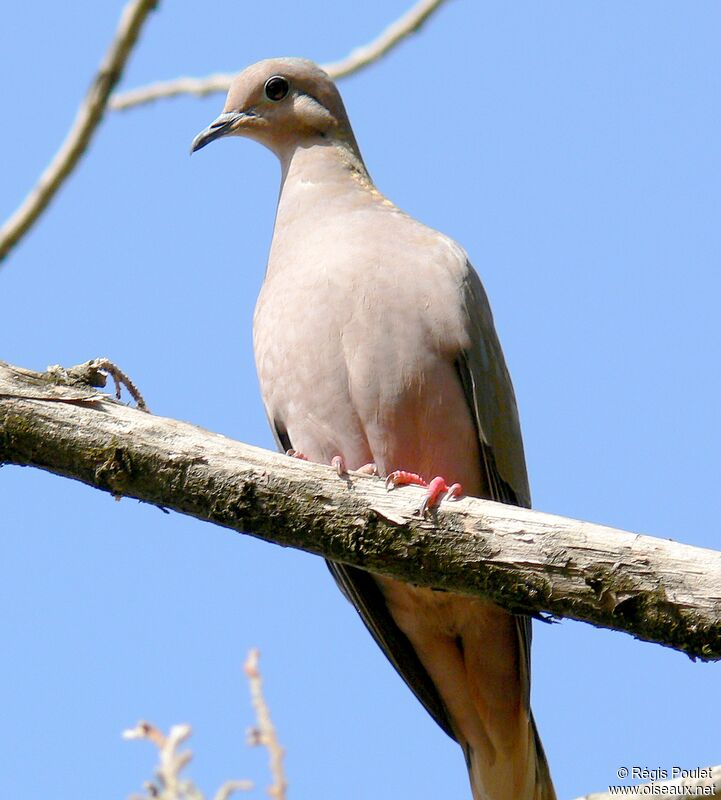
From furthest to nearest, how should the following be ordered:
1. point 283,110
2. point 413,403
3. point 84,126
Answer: point 283,110 → point 413,403 → point 84,126

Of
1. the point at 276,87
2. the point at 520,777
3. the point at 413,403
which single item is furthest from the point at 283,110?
the point at 520,777

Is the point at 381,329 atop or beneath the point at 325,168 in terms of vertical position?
beneath

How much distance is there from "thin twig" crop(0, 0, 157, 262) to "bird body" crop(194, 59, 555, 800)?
→ 272 cm

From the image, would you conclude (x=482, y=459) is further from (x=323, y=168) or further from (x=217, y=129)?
(x=217, y=129)

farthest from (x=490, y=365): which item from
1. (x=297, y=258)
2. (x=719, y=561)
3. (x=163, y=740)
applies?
(x=163, y=740)

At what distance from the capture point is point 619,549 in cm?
367

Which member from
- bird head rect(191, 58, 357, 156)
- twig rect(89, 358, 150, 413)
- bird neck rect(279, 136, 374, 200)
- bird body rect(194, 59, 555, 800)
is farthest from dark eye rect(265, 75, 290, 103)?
twig rect(89, 358, 150, 413)

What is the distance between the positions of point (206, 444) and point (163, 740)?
119 centimetres

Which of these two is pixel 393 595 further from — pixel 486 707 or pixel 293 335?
pixel 293 335

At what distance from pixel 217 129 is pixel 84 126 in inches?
161

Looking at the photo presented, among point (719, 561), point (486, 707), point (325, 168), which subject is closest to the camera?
point (719, 561)

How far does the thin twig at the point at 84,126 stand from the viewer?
82.6 inches

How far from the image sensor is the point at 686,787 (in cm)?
366

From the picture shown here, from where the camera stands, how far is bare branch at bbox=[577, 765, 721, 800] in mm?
3609
